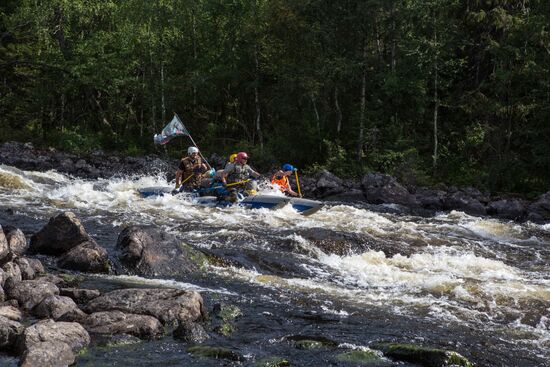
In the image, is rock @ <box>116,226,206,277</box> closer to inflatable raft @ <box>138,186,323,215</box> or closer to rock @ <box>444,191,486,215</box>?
inflatable raft @ <box>138,186,323,215</box>

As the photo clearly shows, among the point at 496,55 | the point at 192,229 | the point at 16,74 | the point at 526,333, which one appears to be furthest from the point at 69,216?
the point at 16,74

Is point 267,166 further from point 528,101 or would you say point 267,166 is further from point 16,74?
point 16,74

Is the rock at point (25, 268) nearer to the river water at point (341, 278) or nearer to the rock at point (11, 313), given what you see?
the river water at point (341, 278)

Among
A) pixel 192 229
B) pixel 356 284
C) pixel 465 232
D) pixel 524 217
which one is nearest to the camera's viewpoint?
pixel 356 284

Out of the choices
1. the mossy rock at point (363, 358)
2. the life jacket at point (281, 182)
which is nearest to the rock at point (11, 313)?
the mossy rock at point (363, 358)

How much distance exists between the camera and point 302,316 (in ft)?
23.4

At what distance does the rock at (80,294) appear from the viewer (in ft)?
22.4

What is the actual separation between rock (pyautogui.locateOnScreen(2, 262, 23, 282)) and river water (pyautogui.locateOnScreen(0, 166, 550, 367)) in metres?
0.92

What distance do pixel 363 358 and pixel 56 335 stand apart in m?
2.80

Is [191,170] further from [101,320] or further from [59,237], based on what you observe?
[101,320]

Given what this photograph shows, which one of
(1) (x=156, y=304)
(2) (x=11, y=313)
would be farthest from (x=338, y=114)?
(2) (x=11, y=313)

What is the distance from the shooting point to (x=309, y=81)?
80.6ft

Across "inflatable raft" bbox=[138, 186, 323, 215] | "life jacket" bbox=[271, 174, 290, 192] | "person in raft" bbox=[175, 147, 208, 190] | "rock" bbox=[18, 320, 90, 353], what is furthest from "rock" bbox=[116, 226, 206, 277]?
"person in raft" bbox=[175, 147, 208, 190]

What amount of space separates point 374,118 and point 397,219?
10.3 m
